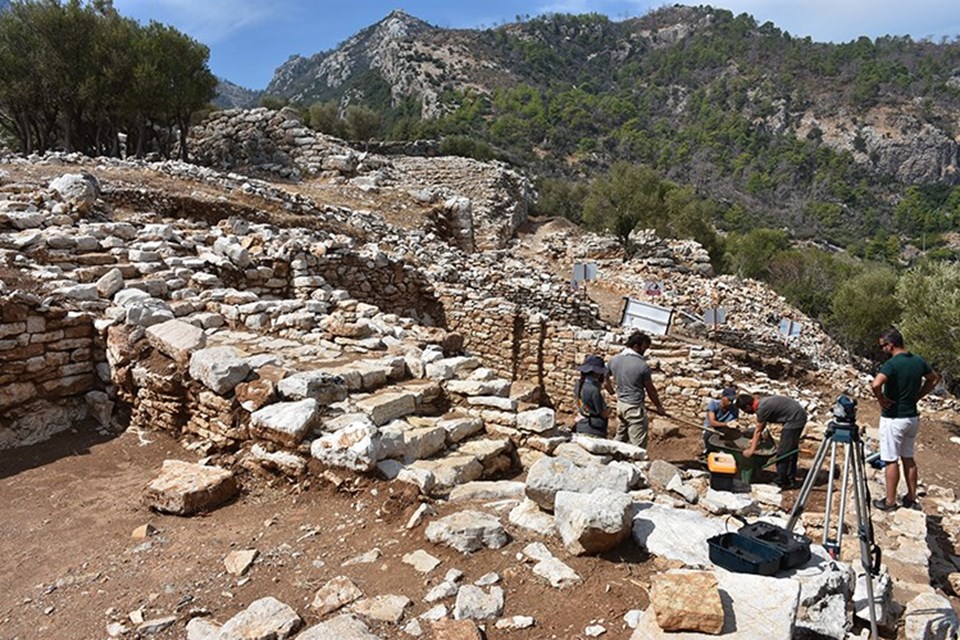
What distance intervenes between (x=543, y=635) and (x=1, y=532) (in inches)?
161

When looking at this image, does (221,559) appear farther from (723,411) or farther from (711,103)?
(711,103)

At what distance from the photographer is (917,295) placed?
1591 centimetres

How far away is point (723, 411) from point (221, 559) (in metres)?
7.86

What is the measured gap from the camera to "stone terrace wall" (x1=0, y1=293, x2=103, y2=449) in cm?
582

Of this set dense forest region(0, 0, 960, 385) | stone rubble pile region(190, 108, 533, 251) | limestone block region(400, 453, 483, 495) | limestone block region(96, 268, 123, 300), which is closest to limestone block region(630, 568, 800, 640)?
limestone block region(400, 453, 483, 495)

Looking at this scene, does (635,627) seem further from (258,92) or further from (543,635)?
(258,92)

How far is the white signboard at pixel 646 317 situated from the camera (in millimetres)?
11188

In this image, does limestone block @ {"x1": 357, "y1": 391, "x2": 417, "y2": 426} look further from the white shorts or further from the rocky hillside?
the rocky hillside

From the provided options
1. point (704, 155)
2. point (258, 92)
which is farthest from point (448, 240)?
point (258, 92)

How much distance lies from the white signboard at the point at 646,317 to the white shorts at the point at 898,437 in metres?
5.11

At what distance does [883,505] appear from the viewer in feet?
20.7

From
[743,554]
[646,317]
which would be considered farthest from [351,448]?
[646,317]

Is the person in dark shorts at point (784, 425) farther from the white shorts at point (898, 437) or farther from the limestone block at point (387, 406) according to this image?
the limestone block at point (387, 406)

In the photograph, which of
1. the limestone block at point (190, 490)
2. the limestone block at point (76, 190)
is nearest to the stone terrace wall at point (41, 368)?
the limestone block at point (190, 490)
